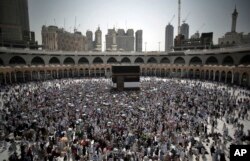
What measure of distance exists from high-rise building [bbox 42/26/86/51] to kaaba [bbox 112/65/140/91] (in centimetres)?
9326

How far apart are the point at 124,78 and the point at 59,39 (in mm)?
98703

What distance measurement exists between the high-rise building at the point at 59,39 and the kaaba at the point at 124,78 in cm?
9326

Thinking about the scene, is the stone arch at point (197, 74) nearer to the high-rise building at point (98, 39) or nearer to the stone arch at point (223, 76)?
the stone arch at point (223, 76)

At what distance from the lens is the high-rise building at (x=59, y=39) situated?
11562 centimetres

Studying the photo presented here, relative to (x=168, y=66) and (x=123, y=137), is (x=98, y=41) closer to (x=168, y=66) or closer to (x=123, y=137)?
(x=168, y=66)

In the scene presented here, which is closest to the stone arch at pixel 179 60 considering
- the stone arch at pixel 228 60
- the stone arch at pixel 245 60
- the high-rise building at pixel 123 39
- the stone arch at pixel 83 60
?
the stone arch at pixel 228 60

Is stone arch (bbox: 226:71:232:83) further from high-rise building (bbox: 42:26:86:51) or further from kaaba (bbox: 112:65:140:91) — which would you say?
high-rise building (bbox: 42:26:86:51)

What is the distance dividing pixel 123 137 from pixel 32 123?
782 cm

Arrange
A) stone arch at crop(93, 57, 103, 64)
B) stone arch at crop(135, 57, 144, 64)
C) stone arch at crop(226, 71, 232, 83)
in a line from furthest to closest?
stone arch at crop(135, 57, 144, 64), stone arch at crop(93, 57, 103, 64), stone arch at crop(226, 71, 232, 83)

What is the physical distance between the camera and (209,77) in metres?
49.1

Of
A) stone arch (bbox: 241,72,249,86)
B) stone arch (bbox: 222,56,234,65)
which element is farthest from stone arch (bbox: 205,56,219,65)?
stone arch (bbox: 241,72,249,86)

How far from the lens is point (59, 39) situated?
117 metres

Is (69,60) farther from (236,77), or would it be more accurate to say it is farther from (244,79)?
(244,79)

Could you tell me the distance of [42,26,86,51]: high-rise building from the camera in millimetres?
115625
